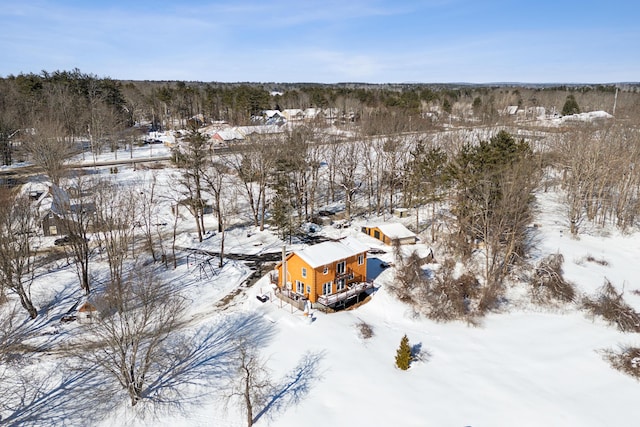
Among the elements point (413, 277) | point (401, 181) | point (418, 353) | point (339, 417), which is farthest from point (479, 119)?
point (339, 417)

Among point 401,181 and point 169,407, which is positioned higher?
point 401,181

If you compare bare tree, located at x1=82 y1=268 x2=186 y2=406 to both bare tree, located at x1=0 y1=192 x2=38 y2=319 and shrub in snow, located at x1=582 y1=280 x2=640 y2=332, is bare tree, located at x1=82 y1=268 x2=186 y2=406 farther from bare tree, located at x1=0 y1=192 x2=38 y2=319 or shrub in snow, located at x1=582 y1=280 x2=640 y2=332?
shrub in snow, located at x1=582 y1=280 x2=640 y2=332

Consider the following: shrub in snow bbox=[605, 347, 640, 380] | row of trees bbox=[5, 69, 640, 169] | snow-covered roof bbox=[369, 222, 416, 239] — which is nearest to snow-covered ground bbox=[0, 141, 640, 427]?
shrub in snow bbox=[605, 347, 640, 380]

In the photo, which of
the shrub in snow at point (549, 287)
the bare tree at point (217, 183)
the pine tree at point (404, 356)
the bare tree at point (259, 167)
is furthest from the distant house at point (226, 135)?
the pine tree at point (404, 356)

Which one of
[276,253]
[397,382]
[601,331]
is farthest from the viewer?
[276,253]

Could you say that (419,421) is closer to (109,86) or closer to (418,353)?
(418,353)

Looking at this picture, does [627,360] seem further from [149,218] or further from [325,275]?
[149,218]

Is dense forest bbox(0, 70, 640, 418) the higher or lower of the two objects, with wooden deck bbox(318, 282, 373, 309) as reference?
higher
